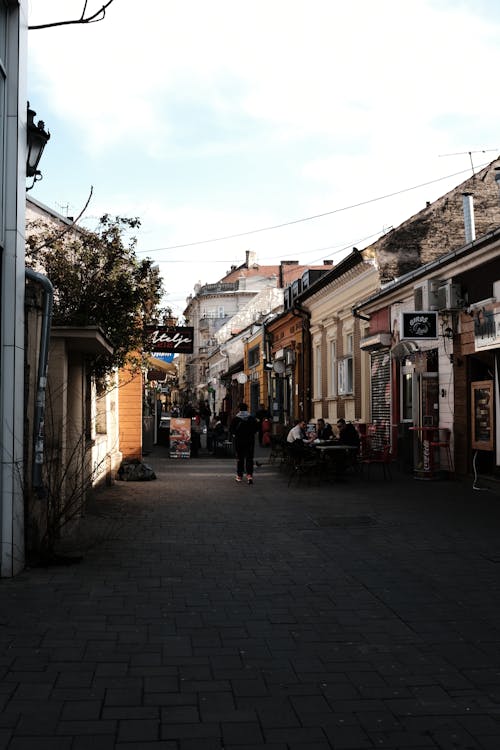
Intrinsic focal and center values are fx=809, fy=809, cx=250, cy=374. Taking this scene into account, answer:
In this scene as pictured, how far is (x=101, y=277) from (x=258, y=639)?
9.55m

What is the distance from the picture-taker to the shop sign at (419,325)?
53.2 feet

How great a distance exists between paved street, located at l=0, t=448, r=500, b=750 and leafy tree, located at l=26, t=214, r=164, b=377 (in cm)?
457

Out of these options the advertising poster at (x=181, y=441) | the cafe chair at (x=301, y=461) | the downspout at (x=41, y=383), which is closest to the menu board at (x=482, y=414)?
the cafe chair at (x=301, y=461)

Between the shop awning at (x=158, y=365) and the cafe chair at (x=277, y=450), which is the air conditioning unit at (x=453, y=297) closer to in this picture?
the cafe chair at (x=277, y=450)

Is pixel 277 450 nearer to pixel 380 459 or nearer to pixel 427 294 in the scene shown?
pixel 380 459

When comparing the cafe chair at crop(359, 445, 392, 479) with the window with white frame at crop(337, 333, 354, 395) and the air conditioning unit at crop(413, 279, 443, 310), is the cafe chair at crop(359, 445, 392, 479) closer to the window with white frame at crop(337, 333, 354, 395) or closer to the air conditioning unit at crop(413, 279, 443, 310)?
the air conditioning unit at crop(413, 279, 443, 310)

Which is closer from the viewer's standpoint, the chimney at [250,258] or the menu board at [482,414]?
the menu board at [482,414]

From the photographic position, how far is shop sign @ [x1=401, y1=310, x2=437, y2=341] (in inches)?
639

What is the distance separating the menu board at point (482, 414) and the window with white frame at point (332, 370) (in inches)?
446

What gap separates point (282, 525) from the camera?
35.5 feet

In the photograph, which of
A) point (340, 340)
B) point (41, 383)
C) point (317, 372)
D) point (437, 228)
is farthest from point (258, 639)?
point (317, 372)

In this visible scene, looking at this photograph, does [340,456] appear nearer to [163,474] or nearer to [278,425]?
[163,474]

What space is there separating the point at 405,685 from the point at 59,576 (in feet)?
12.7

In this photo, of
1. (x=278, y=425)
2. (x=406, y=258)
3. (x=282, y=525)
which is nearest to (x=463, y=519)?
(x=282, y=525)
